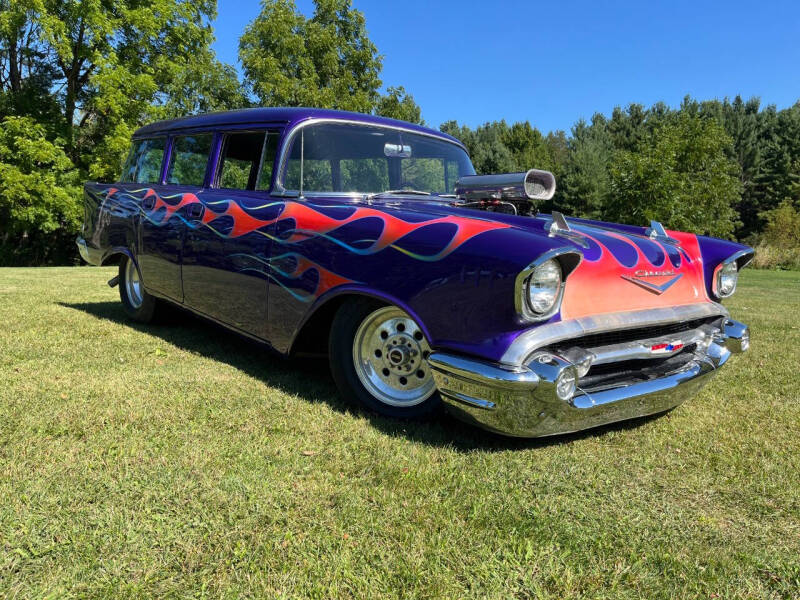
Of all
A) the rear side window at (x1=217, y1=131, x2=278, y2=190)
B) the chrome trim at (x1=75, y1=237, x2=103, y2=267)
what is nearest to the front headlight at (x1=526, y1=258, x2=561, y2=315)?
the rear side window at (x1=217, y1=131, x2=278, y2=190)

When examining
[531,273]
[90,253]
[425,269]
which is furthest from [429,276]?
[90,253]

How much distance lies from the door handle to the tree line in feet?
53.3

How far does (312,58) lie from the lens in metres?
22.0

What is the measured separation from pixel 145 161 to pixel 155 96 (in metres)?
17.6

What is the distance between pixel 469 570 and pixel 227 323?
2.62 m

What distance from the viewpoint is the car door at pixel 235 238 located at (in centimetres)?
353

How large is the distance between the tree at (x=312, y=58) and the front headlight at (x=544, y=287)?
60.3 feet

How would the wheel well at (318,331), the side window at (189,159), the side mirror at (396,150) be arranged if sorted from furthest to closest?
the side window at (189,159) < the side mirror at (396,150) < the wheel well at (318,331)

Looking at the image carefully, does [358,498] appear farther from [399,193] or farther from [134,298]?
[134,298]

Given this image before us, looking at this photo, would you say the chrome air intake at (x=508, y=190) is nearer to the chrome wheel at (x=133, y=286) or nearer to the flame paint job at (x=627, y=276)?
the flame paint job at (x=627, y=276)

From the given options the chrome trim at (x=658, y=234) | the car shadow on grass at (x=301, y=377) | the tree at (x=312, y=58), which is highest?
the tree at (x=312, y=58)

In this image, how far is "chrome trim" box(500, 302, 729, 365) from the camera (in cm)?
234

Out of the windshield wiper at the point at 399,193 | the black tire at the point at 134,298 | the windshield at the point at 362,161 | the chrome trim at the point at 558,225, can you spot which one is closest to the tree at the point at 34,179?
the black tire at the point at 134,298

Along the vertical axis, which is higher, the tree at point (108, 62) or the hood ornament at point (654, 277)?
the tree at point (108, 62)
